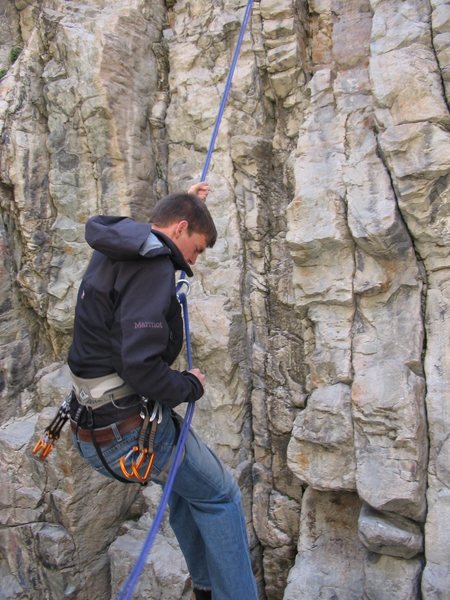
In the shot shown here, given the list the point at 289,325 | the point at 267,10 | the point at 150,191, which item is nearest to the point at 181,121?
the point at 150,191

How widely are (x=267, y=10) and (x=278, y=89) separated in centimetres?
76

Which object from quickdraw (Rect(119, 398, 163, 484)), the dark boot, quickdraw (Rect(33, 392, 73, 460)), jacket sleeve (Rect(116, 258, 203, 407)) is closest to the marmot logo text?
jacket sleeve (Rect(116, 258, 203, 407))

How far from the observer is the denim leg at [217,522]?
321 centimetres

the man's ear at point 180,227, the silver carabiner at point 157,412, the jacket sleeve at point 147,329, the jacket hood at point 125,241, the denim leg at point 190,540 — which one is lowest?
the denim leg at point 190,540

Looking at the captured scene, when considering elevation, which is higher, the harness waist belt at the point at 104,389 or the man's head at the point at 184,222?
the man's head at the point at 184,222

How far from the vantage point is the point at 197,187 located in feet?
13.3

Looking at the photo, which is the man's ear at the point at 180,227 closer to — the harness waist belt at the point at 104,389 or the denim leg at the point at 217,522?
the harness waist belt at the point at 104,389

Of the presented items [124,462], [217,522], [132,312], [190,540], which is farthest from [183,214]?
[190,540]

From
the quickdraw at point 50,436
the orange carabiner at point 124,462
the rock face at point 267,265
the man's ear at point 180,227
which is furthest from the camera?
the rock face at point 267,265

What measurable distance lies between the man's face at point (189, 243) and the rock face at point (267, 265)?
5.11 ft

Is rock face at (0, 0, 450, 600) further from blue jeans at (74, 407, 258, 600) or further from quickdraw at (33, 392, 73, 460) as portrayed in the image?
quickdraw at (33, 392, 73, 460)

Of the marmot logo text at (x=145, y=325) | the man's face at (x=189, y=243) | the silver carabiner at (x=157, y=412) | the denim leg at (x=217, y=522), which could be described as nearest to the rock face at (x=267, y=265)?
the denim leg at (x=217, y=522)

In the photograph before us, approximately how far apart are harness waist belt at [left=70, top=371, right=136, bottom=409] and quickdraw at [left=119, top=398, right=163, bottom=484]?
0.14 metres

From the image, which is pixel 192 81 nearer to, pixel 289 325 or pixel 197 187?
pixel 197 187
